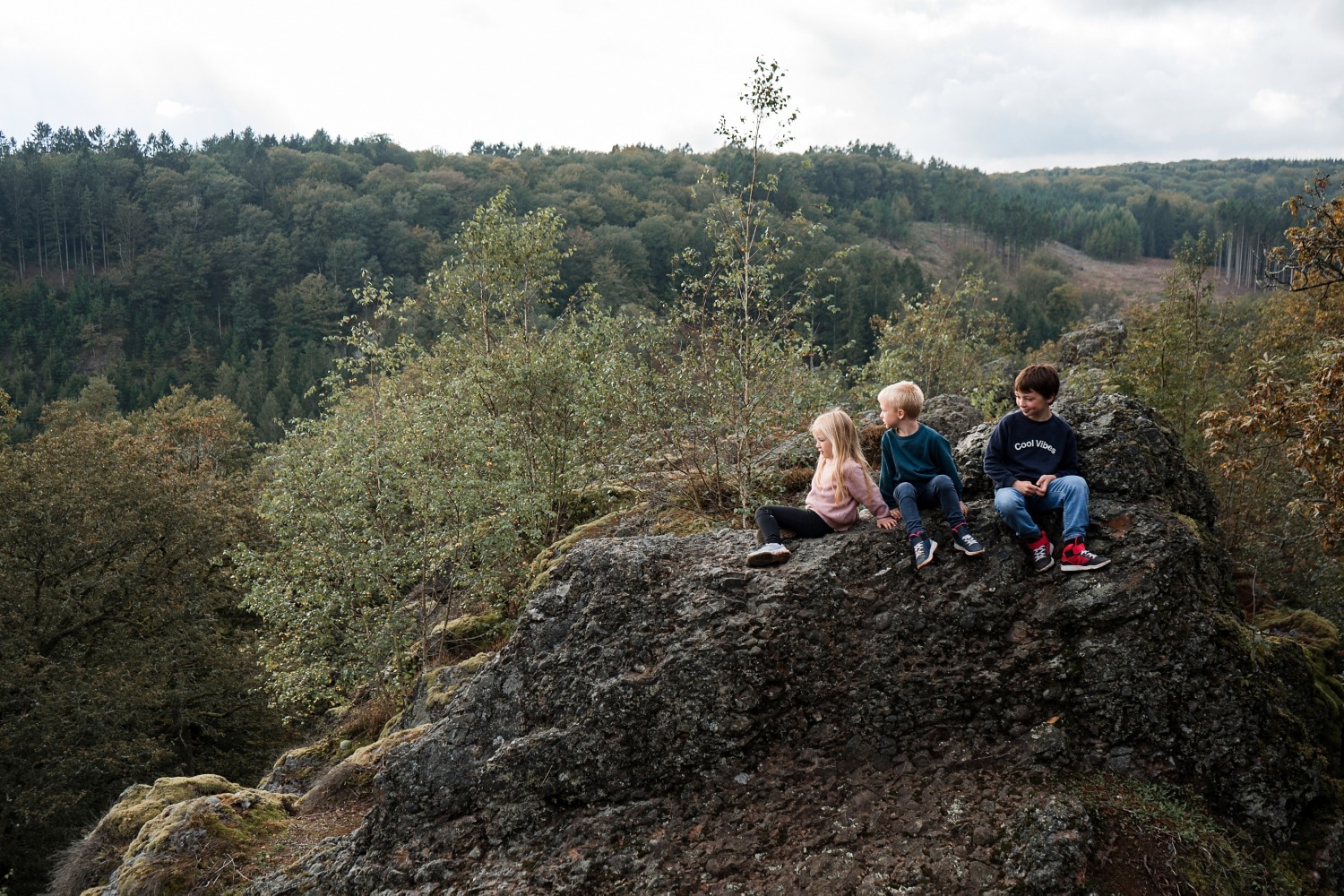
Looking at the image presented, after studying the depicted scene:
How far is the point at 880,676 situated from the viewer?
6199 millimetres

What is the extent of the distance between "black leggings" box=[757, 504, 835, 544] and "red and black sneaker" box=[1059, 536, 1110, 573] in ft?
6.29

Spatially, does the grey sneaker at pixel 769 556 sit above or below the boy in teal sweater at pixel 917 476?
below

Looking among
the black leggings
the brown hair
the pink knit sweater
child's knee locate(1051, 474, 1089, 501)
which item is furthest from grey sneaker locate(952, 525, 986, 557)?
the brown hair

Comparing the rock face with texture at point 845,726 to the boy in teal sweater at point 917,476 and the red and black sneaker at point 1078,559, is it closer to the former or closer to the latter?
the red and black sneaker at point 1078,559

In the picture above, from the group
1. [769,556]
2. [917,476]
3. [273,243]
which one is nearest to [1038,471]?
[917,476]

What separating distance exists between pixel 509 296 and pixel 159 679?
16.4 metres

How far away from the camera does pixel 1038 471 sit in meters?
6.69

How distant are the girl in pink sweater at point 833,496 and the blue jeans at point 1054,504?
0.94 metres

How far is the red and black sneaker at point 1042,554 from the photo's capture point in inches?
250

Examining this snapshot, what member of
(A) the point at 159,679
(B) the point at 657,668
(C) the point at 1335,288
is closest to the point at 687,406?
(B) the point at 657,668

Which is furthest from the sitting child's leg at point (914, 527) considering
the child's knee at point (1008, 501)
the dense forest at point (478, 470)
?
the dense forest at point (478, 470)

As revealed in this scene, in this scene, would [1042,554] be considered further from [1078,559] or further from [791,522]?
[791,522]

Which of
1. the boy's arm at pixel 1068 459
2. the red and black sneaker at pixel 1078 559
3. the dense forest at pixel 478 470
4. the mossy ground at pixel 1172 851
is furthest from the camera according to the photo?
the dense forest at pixel 478 470

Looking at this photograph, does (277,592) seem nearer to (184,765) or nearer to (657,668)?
(657,668)
